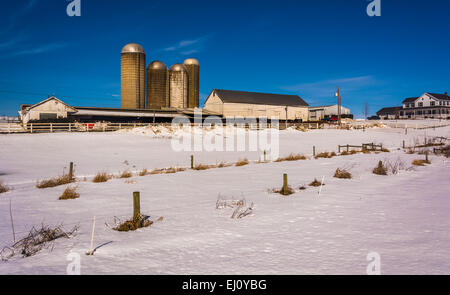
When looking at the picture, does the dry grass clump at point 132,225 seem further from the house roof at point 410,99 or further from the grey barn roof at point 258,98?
the house roof at point 410,99

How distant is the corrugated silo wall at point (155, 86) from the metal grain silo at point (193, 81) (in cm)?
773

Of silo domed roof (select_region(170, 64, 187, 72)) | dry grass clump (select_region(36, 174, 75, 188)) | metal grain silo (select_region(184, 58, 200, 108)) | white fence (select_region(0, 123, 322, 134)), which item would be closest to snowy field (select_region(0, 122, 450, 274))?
dry grass clump (select_region(36, 174, 75, 188))

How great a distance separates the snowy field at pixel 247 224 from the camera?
4.98 m

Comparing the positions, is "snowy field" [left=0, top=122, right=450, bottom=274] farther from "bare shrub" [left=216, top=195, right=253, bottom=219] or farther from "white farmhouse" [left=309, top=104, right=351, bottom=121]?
"white farmhouse" [left=309, top=104, right=351, bottom=121]

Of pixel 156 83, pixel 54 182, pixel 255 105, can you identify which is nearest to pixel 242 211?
pixel 54 182

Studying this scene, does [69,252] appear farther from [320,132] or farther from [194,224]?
[320,132]

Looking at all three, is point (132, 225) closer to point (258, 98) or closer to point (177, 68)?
point (177, 68)

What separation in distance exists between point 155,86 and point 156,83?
26.2 inches

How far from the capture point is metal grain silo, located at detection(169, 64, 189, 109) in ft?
204

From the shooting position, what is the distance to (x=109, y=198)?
1059 cm

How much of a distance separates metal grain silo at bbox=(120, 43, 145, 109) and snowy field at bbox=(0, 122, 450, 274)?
142 ft

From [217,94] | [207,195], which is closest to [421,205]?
[207,195]

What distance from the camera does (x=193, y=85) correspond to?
67875 millimetres
